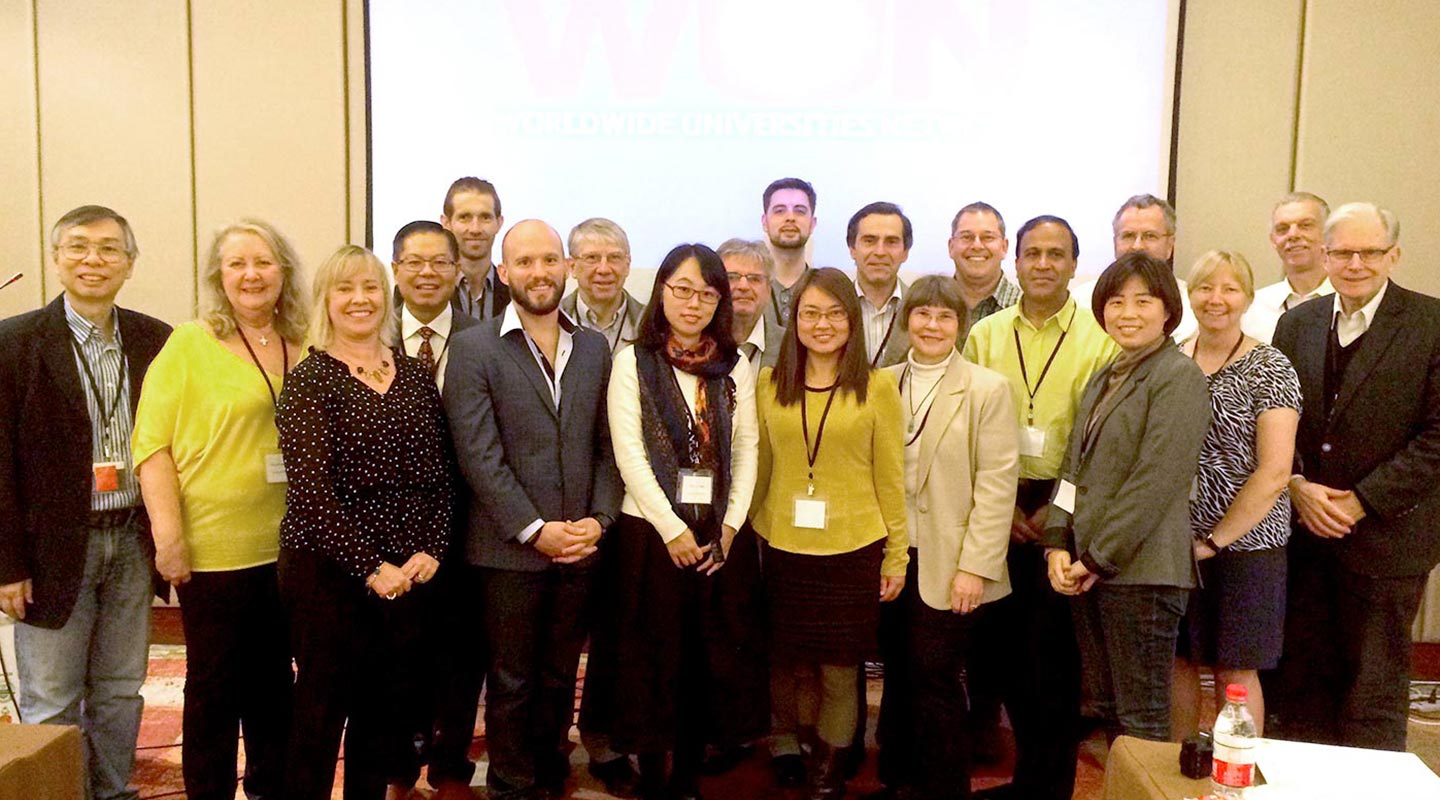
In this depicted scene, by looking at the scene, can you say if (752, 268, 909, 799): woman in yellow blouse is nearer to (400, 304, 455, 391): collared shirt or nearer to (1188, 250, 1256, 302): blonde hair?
(1188, 250, 1256, 302): blonde hair

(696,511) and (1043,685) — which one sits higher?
(696,511)

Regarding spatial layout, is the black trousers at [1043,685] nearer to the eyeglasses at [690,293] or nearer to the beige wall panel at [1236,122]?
the eyeglasses at [690,293]

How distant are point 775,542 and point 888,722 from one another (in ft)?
2.45

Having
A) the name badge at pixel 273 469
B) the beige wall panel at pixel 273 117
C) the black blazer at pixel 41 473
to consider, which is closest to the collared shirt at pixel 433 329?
the name badge at pixel 273 469

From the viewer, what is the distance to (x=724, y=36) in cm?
427

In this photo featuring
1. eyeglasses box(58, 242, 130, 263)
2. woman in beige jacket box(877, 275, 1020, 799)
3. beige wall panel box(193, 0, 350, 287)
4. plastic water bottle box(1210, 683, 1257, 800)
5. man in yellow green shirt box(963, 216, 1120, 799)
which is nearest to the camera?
plastic water bottle box(1210, 683, 1257, 800)

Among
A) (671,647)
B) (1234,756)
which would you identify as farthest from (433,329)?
(1234,756)

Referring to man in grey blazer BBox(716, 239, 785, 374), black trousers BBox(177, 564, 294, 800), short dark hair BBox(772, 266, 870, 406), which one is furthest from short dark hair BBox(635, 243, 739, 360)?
black trousers BBox(177, 564, 294, 800)

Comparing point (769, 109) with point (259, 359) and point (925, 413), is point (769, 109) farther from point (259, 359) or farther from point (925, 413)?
point (259, 359)

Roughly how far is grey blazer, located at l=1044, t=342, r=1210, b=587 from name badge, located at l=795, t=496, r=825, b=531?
69cm

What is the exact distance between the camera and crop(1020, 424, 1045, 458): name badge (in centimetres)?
277

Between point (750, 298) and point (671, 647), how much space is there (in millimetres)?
1239

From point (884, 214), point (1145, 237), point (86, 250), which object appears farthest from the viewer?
point (1145, 237)

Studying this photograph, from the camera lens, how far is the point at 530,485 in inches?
101
